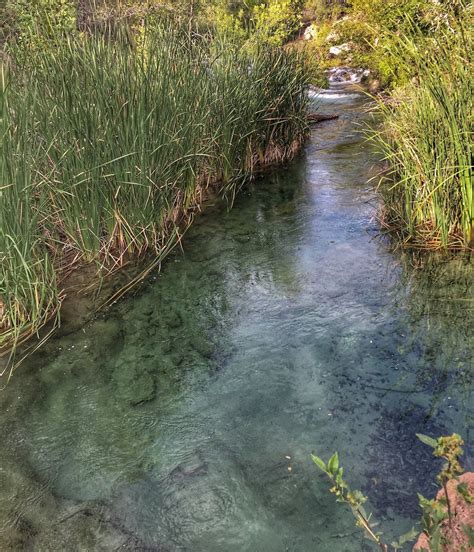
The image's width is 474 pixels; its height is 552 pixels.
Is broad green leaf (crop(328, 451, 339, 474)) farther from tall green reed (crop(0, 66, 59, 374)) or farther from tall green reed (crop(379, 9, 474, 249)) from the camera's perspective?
tall green reed (crop(379, 9, 474, 249))

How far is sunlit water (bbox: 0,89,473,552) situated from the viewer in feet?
5.80

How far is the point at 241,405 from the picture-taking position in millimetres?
2312

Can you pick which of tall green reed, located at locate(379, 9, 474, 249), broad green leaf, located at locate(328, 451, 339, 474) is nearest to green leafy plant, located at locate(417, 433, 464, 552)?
broad green leaf, located at locate(328, 451, 339, 474)

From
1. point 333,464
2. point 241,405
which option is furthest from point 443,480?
point 241,405

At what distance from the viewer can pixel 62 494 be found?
1.92 meters

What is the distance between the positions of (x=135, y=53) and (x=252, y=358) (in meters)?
2.39

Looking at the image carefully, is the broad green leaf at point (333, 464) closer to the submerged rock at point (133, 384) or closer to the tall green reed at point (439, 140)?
the submerged rock at point (133, 384)

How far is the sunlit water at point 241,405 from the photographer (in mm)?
1769

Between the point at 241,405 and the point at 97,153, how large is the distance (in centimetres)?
189

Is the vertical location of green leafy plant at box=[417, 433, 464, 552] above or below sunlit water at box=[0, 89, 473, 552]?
above

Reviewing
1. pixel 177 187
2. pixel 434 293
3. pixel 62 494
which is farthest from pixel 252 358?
pixel 177 187

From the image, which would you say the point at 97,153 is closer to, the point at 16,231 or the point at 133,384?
the point at 16,231

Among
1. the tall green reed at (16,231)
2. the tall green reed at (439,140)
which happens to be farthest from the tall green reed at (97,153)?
the tall green reed at (439,140)

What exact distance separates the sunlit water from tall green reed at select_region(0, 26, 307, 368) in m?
0.44
